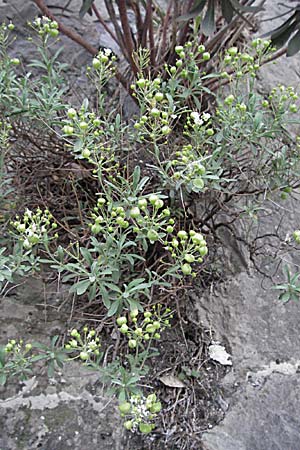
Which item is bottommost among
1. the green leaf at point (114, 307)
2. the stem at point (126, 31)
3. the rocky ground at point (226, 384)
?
the rocky ground at point (226, 384)

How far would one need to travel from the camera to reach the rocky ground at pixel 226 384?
3.73ft

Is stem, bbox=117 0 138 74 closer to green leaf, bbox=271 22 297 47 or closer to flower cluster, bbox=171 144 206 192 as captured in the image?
green leaf, bbox=271 22 297 47

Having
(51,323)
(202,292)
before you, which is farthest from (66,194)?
(202,292)

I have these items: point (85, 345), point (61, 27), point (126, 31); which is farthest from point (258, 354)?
point (61, 27)

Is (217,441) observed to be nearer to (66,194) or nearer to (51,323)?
(51,323)

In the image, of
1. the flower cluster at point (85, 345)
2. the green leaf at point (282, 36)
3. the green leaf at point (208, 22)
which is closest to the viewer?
the flower cluster at point (85, 345)

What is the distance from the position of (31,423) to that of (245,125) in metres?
0.88

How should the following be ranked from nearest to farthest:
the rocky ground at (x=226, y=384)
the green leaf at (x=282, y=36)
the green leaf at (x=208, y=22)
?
1. the rocky ground at (x=226, y=384)
2. the green leaf at (x=208, y=22)
3. the green leaf at (x=282, y=36)

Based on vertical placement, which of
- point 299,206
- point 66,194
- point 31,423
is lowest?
point 31,423

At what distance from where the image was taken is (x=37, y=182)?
129cm

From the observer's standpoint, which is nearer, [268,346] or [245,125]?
[245,125]

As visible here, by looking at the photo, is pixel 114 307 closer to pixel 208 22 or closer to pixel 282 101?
pixel 282 101

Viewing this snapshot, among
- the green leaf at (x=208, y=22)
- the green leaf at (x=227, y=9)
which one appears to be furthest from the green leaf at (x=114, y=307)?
the green leaf at (x=227, y=9)

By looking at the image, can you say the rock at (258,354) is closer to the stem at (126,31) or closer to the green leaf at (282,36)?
the green leaf at (282,36)
